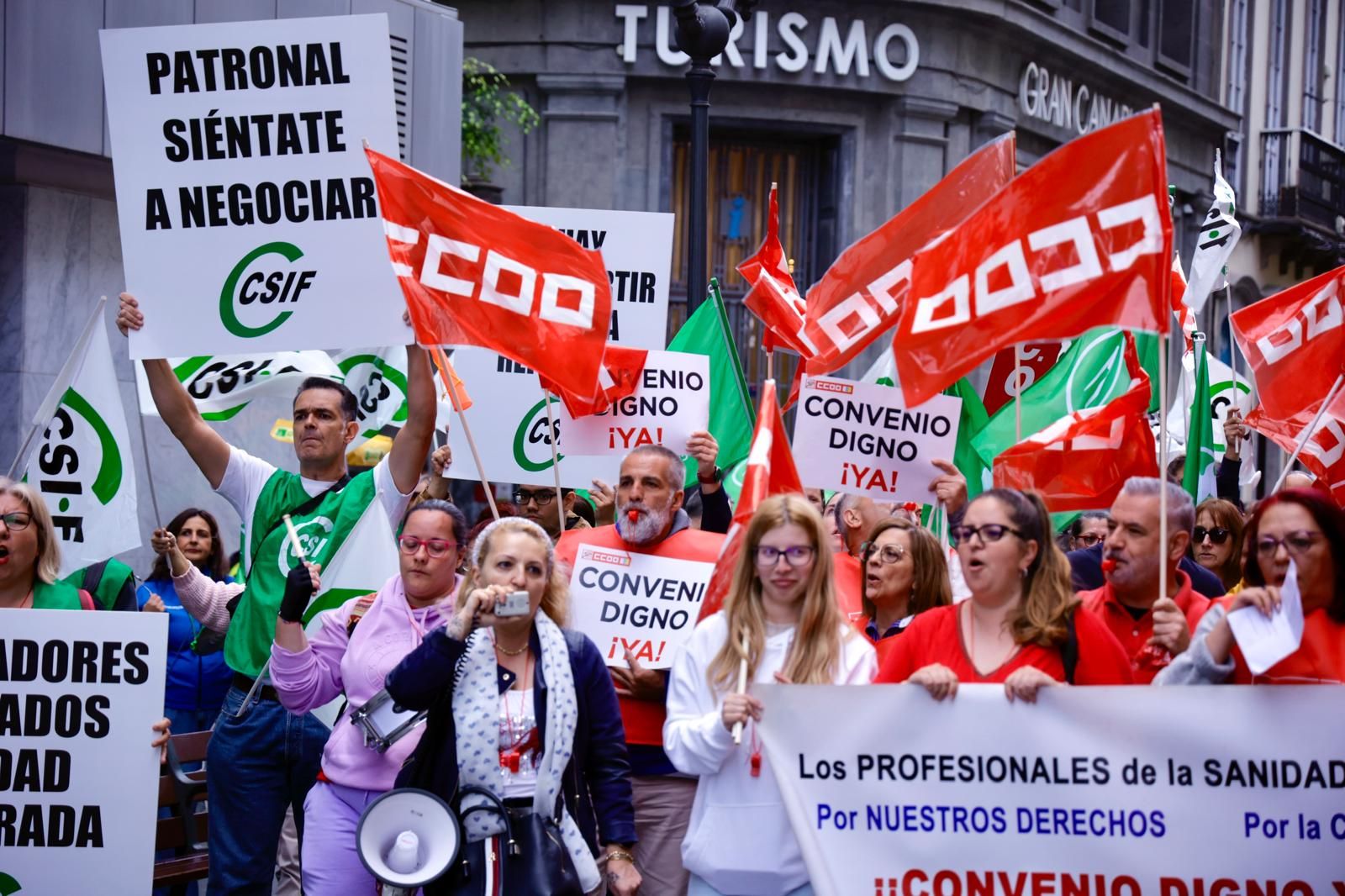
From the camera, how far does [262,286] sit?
23.2ft

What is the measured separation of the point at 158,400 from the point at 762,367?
45.2 feet

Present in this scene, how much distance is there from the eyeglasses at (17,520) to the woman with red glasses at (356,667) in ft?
3.36

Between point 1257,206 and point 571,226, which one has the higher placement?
point 1257,206

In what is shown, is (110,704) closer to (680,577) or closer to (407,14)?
(680,577)

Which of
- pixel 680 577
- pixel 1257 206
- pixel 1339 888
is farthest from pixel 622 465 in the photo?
pixel 1257 206

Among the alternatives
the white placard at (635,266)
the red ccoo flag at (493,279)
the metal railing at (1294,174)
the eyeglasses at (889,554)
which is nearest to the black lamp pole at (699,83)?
the white placard at (635,266)

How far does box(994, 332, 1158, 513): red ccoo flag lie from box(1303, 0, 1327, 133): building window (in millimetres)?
25602

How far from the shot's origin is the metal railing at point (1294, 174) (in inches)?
1149

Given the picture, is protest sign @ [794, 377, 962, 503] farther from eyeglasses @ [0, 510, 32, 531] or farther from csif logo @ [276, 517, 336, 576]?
eyeglasses @ [0, 510, 32, 531]

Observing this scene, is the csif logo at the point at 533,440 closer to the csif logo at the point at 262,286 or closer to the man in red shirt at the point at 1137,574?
the csif logo at the point at 262,286

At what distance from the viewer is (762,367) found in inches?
795

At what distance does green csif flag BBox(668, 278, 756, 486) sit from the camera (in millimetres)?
8930

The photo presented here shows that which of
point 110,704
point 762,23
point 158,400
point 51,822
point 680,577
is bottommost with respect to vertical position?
point 51,822

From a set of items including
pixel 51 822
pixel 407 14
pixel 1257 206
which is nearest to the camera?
pixel 51 822
